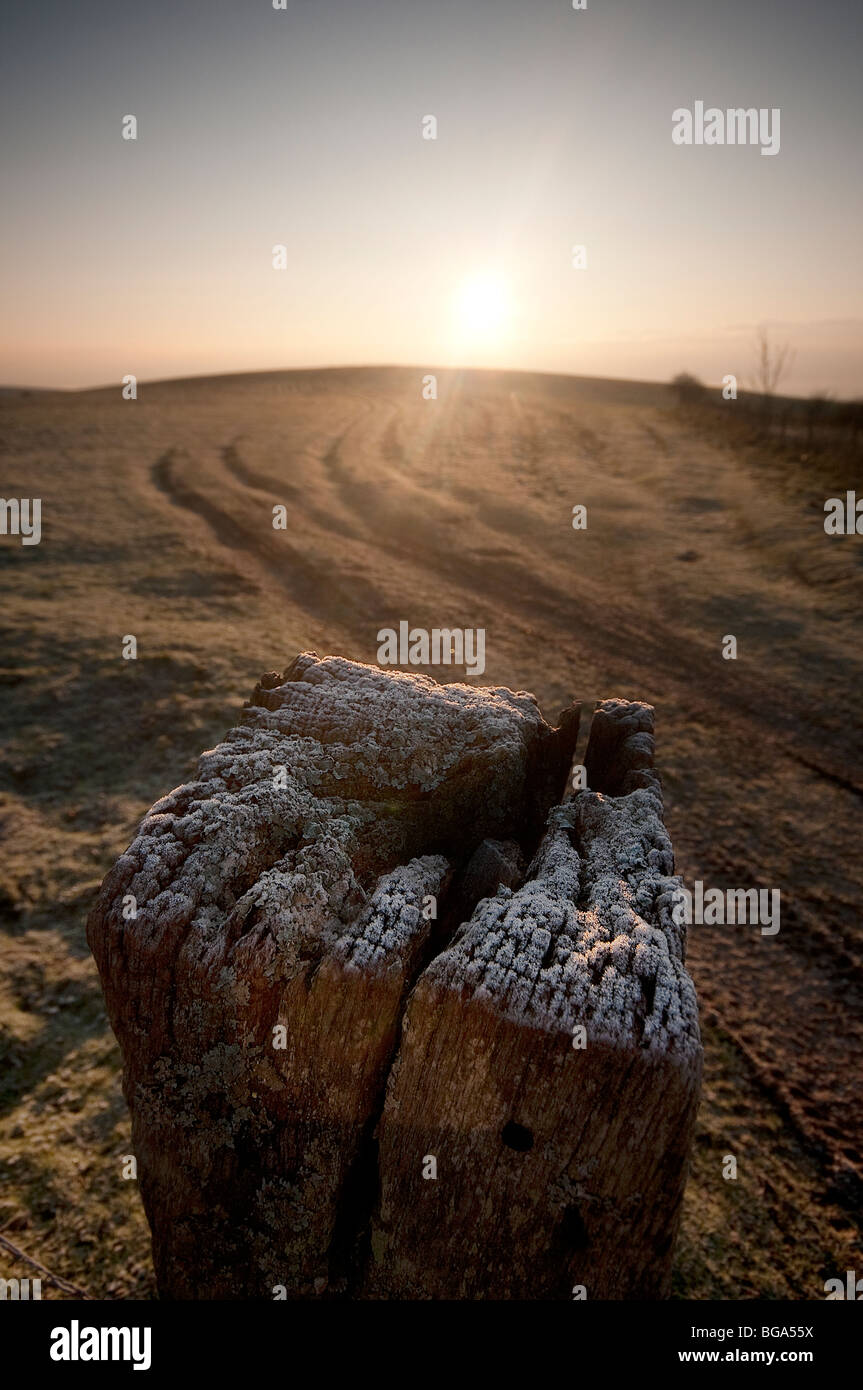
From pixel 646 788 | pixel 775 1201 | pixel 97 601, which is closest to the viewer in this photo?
pixel 646 788

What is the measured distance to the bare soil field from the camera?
16.7 ft

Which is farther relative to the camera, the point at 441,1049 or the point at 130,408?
the point at 130,408

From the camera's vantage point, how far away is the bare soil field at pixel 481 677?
510 centimetres

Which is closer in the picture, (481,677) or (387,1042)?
(387,1042)

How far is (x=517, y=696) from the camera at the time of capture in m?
4.05

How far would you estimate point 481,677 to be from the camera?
11.2m

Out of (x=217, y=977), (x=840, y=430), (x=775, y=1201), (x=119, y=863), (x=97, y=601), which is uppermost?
(x=840, y=430)

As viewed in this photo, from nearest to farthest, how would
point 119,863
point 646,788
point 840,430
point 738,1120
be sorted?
point 119,863 < point 646,788 < point 738,1120 < point 840,430

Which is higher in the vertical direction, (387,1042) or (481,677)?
(481,677)

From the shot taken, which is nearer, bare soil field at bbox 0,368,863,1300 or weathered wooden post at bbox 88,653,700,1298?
weathered wooden post at bbox 88,653,700,1298

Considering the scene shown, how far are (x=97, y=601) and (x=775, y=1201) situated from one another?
1246cm

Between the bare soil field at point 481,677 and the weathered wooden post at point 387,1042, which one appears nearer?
the weathered wooden post at point 387,1042
